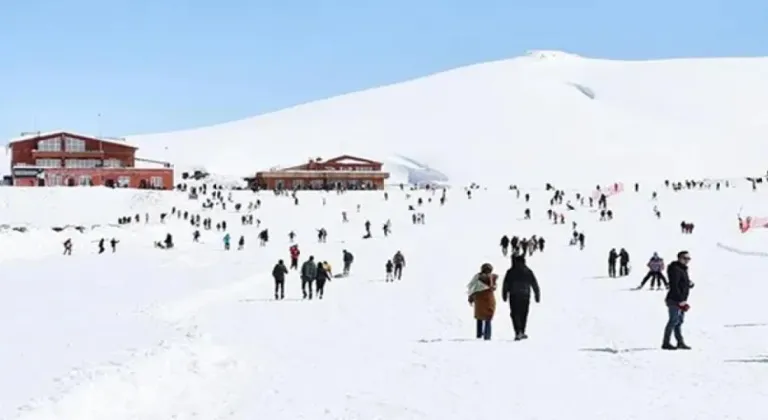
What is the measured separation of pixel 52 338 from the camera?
15.3 meters

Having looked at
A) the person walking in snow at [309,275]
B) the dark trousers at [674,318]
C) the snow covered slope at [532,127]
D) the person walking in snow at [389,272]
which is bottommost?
the person walking in snow at [389,272]

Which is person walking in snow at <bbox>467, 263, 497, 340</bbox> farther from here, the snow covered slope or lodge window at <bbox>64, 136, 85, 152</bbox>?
the snow covered slope

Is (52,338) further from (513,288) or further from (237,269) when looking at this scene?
(237,269)

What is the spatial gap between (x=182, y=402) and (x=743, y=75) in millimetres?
167083

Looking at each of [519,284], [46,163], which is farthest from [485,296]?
[46,163]

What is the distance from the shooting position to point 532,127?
138 m

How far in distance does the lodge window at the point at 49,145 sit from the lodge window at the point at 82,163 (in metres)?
1.18

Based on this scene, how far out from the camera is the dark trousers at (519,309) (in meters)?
12.8

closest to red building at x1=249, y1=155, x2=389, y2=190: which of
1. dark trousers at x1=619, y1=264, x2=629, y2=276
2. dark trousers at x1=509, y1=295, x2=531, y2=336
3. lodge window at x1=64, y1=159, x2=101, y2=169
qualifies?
lodge window at x1=64, y1=159, x2=101, y2=169

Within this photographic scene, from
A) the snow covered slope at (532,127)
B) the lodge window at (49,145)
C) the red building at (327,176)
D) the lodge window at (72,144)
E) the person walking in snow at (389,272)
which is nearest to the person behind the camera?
the person walking in snow at (389,272)

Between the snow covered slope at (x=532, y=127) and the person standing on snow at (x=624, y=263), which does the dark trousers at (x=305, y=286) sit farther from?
the snow covered slope at (x=532, y=127)

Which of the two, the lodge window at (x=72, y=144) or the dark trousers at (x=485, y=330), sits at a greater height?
the lodge window at (x=72, y=144)

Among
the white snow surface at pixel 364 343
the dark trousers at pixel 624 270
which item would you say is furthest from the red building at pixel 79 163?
the dark trousers at pixel 624 270

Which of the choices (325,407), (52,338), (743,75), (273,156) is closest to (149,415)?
(325,407)
